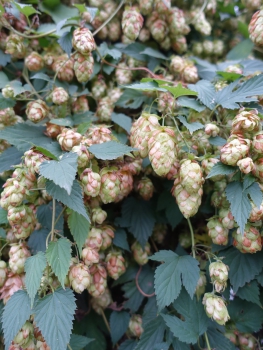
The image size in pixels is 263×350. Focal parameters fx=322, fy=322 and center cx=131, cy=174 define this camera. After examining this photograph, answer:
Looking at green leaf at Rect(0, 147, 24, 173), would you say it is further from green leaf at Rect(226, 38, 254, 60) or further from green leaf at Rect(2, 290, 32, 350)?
green leaf at Rect(226, 38, 254, 60)

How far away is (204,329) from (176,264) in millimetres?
309

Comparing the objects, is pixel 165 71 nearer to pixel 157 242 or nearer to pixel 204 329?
pixel 157 242

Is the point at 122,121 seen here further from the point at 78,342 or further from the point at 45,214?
the point at 78,342

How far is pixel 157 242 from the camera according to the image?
186 centimetres

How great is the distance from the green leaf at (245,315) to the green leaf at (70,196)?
94 cm

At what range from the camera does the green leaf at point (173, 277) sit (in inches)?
51.3

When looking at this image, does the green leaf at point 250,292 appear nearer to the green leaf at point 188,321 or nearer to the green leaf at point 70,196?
the green leaf at point 188,321

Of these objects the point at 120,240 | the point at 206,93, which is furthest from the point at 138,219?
the point at 206,93

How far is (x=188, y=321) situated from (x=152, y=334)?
203 millimetres

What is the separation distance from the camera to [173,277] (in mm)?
1352

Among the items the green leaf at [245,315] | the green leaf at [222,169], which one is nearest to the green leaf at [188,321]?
the green leaf at [245,315]

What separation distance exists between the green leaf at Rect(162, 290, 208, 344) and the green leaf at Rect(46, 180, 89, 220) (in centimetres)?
64

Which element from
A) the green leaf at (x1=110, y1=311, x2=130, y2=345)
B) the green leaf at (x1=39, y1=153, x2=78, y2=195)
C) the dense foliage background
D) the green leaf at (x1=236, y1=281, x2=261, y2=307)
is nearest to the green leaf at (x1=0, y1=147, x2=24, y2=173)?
the dense foliage background

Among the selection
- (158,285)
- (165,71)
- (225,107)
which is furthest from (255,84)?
(158,285)
